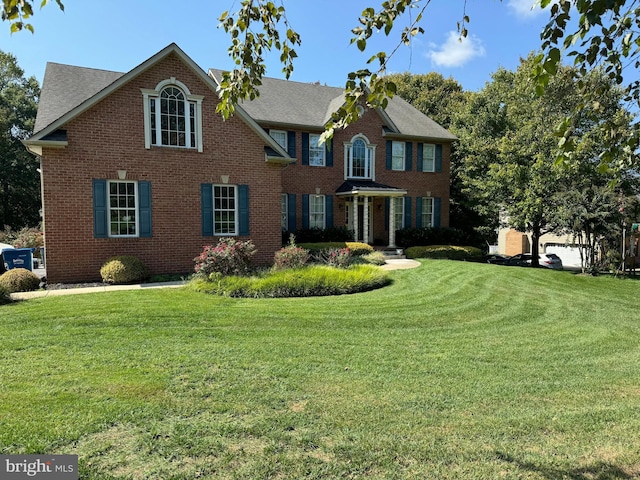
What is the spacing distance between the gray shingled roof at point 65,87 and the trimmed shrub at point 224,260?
22.9ft

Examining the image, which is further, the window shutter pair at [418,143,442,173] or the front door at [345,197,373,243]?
the window shutter pair at [418,143,442,173]

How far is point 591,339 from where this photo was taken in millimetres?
7336

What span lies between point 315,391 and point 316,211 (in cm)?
1604

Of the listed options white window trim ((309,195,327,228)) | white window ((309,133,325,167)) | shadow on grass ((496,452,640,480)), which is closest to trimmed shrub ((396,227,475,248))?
white window trim ((309,195,327,228))

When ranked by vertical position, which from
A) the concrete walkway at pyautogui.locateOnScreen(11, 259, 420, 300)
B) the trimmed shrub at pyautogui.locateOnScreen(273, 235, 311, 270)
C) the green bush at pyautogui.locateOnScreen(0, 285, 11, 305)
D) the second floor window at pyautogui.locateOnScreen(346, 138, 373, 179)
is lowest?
the concrete walkway at pyautogui.locateOnScreen(11, 259, 420, 300)

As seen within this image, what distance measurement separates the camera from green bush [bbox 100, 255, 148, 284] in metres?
11.9

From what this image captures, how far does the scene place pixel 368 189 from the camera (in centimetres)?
1936

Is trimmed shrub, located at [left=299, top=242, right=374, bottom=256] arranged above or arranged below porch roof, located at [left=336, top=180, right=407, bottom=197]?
below

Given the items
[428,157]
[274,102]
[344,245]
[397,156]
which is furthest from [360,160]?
[344,245]

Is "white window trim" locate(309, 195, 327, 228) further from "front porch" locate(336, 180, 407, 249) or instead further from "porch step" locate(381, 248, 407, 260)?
"porch step" locate(381, 248, 407, 260)

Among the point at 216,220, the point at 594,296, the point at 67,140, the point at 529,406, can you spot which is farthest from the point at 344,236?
the point at 529,406

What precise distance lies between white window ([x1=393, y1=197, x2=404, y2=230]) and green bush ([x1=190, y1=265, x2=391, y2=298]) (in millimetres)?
10828

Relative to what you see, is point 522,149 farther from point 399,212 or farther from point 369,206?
point 369,206

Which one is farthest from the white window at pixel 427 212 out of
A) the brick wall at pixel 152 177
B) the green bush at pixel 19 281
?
the green bush at pixel 19 281
